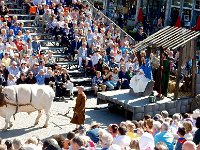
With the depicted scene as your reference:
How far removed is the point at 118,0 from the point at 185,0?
17.8ft

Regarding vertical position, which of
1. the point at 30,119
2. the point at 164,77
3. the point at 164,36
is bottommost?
the point at 30,119

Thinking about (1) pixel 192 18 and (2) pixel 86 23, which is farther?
(1) pixel 192 18

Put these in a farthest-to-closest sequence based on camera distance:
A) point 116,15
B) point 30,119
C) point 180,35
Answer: point 116,15 < point 180,35 < point 30,119

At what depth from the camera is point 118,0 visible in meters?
33.2

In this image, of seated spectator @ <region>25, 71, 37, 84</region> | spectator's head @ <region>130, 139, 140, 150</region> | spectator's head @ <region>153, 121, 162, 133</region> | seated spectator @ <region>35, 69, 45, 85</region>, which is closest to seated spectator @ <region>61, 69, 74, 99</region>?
seated spectator @ <region>35, 69, 45, 85</region>

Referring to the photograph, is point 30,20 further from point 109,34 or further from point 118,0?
point 118,0

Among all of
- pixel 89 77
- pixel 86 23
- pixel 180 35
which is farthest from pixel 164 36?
pixel 86 23

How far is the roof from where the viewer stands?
16891mm

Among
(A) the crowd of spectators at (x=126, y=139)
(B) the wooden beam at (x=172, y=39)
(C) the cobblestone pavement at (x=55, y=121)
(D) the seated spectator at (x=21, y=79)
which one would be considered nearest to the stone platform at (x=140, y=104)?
(C) the cobblestone pavement at (x=55, y=121)

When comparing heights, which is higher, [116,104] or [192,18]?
[192,18]

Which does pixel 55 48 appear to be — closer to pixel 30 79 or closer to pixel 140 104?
pixel 30 79

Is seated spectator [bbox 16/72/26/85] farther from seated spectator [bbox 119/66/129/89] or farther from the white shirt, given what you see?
the white shirt

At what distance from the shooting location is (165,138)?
1077cm

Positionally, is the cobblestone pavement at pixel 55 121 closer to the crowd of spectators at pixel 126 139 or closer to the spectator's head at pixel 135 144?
the crowd of spectators at pixel 126 139
